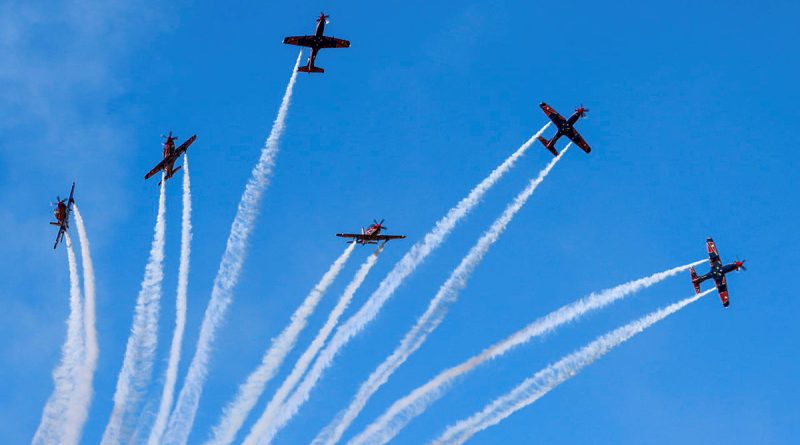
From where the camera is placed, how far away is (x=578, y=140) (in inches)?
4208

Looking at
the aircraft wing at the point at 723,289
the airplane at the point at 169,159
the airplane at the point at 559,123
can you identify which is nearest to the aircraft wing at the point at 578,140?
the airplane at the point at 559,123

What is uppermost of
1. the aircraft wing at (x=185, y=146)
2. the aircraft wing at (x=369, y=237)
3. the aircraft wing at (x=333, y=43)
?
the aircraft wing at (x=333, y=43)

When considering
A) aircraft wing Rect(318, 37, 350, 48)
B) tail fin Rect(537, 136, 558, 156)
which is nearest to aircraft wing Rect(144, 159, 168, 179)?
aircraft wing Rect(318, 37, 350, 48)

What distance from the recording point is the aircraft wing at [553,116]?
346 feet

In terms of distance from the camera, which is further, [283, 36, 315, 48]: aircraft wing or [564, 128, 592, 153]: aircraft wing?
[564, 128, 592, 153]: aircraft wing

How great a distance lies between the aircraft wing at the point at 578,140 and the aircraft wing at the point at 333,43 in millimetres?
24261

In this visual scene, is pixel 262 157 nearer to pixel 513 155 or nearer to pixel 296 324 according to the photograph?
pixel 296 324

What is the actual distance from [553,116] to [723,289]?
25.3m

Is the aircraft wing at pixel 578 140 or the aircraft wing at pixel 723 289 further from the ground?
the aircraft wing at pixel 578 140

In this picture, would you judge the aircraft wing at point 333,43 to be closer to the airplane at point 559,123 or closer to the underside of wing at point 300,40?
the underside of wing at point 300,40

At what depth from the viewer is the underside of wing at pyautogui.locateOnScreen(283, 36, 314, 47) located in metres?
101

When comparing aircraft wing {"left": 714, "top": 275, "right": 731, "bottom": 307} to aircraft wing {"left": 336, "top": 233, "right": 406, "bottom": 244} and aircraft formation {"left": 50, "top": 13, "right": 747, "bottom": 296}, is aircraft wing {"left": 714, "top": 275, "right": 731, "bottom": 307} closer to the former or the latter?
aircraft formation {"left": 50, "top": 13, "right": 747, "bottom": 296}

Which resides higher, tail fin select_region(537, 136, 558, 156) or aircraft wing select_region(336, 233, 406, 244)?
tail fin select_region(537, 136, 558, 156)

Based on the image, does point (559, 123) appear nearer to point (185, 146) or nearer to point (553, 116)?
point (553, 116)
